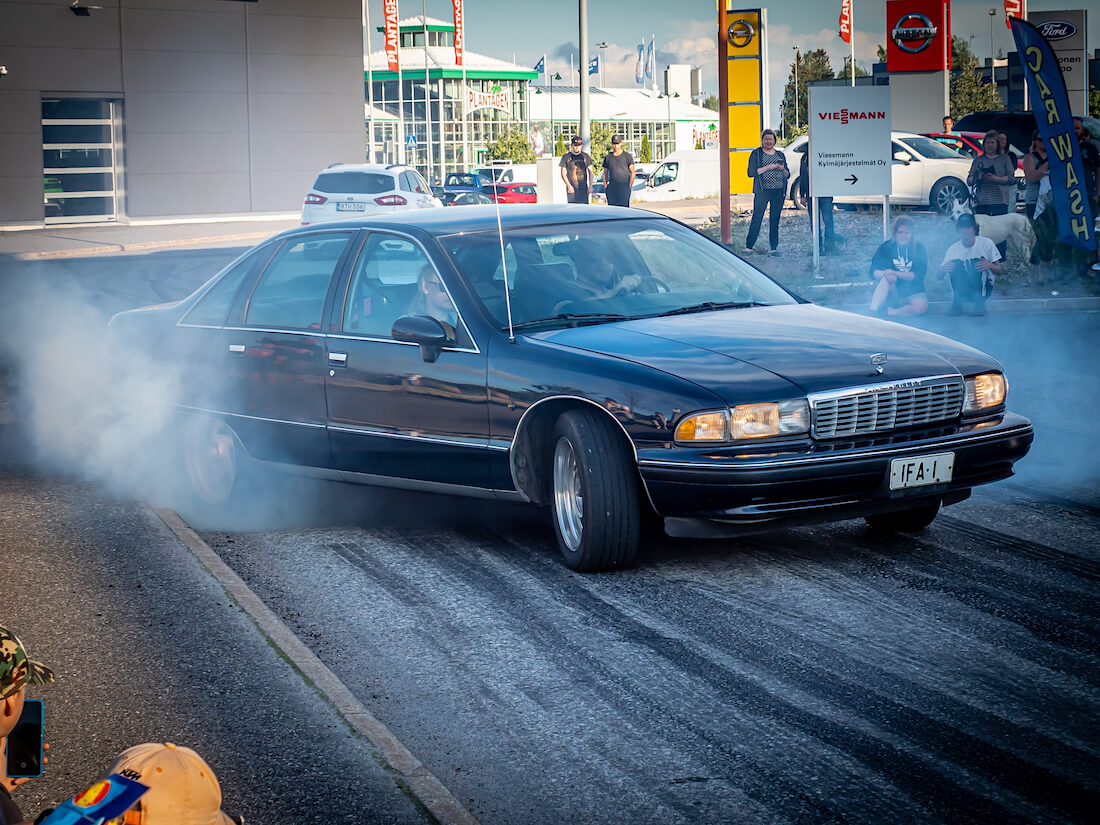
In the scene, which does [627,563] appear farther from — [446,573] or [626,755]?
[626,755]

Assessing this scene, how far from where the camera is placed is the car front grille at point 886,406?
17.1 ft

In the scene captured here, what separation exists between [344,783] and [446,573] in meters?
2.18

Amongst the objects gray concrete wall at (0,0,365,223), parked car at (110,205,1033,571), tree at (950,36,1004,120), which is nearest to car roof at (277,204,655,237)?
parked car at (110,205,1033,571)

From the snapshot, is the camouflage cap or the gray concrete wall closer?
the camouflage cap

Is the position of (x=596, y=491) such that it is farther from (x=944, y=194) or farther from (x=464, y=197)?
(x=464, y=197)

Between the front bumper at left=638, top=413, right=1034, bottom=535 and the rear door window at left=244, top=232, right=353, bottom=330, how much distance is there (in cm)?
223

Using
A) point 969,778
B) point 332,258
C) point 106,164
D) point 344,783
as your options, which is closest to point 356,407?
point 332,258

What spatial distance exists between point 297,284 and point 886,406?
311 cm

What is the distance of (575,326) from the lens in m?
5.99

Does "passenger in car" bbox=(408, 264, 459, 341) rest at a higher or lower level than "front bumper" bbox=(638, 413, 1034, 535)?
higher

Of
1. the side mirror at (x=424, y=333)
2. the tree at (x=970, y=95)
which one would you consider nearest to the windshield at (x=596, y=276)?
the side mirror at (x=424, y=333)

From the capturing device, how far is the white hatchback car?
2766 centimetres

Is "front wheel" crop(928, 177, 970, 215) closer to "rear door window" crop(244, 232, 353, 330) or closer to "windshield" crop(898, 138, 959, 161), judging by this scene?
"windshield" crop(898, 138, 959, 161)

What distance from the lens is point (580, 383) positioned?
5.49 meters
